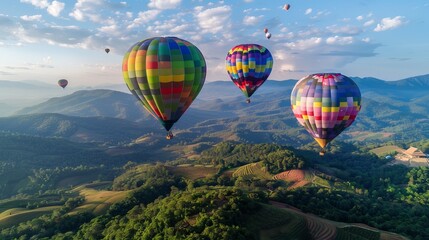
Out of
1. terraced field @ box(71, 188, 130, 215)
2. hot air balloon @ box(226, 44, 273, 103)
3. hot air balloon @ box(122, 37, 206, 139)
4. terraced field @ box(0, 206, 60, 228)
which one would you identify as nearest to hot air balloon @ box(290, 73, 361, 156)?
hot air balloon @ box(122, 37, 206, 139)

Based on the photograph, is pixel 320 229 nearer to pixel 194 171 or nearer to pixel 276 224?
pixel 276 224

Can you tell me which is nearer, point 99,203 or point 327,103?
point 327,103

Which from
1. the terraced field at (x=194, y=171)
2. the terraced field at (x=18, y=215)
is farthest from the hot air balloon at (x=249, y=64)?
the terraced field at (x=18, y=215)

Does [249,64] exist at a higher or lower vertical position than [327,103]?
higher

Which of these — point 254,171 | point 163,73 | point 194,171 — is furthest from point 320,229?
point 194,171

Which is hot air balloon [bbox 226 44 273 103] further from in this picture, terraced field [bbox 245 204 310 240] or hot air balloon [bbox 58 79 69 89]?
hot air balloon [bbox 58 79 69 89]

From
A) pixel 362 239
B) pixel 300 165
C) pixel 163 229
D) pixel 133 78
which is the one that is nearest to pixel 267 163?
pixel 300 165

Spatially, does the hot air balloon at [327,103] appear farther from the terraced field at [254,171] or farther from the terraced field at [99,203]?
the terraced field at [254,171]

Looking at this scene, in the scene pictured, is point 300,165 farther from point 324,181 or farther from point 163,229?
point 163,229
